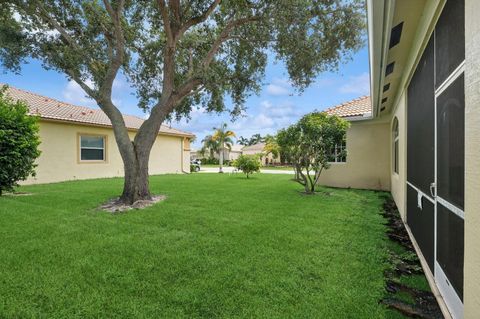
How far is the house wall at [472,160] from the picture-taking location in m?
1.83

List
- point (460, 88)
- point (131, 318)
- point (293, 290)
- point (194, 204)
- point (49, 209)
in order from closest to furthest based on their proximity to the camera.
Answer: point (460, 88) < point (131, 318) < point (293, 290) < point (49, 209) < point (194, 204)

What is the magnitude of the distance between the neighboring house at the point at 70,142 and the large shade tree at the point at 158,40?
474cm

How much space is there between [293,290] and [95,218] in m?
5.14

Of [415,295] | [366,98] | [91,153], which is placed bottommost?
[415,295]

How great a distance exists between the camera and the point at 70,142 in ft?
47.4

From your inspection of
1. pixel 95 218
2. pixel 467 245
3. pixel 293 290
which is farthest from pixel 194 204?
pixel 467 245

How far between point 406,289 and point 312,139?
733 centimetres

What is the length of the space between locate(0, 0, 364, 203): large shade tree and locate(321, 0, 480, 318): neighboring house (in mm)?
3420

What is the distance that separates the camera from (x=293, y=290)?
117 inches

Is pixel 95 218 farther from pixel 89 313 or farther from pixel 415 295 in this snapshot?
pixel 415 295

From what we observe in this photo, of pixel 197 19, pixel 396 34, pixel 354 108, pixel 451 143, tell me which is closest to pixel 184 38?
pixel 197 19

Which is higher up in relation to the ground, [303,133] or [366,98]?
[366,98]

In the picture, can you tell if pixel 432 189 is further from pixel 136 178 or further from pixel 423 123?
pixel 136 178

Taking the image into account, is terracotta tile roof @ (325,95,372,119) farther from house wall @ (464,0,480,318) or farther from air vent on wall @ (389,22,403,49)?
house wall @ (464,0,480,318)
